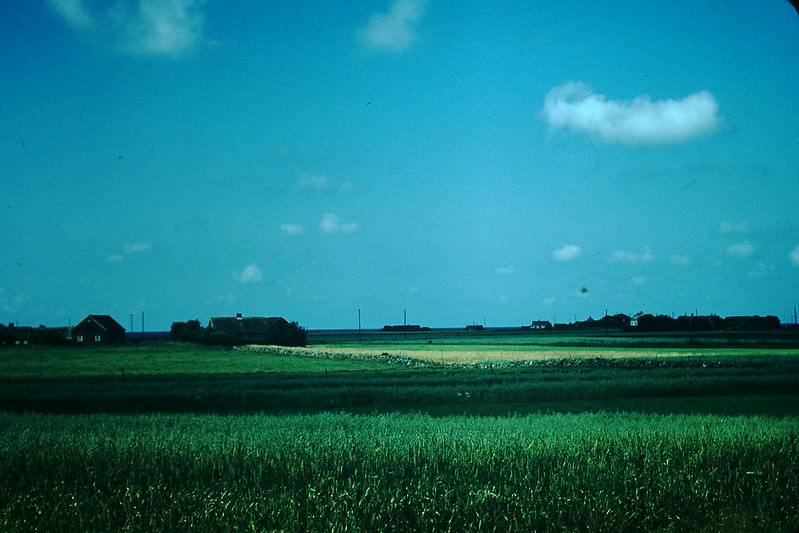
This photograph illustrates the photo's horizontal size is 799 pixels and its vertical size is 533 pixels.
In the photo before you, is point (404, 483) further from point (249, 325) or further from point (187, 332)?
point (249, 325)

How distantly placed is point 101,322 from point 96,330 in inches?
55.5

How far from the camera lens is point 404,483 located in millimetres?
8320

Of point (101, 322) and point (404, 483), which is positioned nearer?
point (404, 483)

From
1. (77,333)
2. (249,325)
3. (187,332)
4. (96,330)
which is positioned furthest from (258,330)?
(77,333)

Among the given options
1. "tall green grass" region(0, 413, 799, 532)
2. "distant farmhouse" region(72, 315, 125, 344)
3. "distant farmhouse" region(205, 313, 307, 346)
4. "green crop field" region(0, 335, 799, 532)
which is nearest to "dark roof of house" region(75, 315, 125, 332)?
"distant farmhouse" region(72, 315, 125, 344)

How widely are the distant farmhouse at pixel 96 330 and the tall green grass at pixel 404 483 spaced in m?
45.5

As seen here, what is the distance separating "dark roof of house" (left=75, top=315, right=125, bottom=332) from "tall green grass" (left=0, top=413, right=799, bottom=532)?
1780 inches

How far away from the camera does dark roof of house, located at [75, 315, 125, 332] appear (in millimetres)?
53009

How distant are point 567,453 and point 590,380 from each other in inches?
899

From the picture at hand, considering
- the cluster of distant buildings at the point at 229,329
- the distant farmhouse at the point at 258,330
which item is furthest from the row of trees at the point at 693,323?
the distant farmhouse at the point at 258,330

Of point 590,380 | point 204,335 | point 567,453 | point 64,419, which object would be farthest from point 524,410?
point 204,335

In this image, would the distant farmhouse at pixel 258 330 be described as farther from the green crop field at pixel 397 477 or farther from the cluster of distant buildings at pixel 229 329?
the green crop field at pixel 397 477

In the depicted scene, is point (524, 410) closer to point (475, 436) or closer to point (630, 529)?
point (475, 436)

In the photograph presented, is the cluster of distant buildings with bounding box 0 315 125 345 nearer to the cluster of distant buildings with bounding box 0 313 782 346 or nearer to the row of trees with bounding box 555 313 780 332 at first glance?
the cluster of distant buildings with bounding box 0 313 782 346
